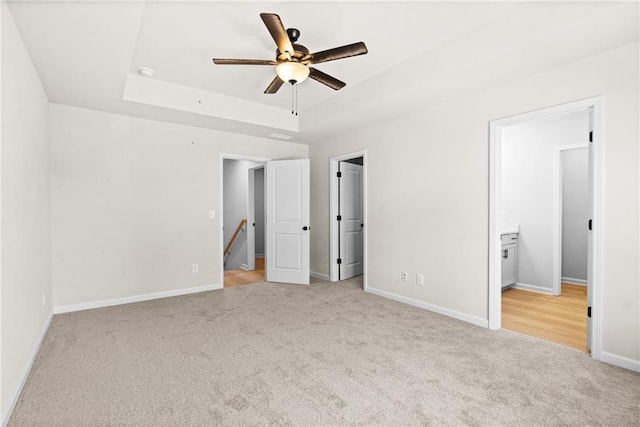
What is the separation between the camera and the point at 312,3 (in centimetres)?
234

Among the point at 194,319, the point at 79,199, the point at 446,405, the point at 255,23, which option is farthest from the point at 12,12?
the point at 446,405

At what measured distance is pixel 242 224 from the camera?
7223 millimetres

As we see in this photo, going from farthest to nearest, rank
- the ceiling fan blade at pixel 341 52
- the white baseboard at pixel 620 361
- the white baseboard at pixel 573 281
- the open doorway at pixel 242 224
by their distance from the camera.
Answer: the open doorway at pixel 242 224 < the white baseboard at pixel 573 281 < the white baseboard at pixel 620 361 < the ceiling fan blade at pixel 341 52

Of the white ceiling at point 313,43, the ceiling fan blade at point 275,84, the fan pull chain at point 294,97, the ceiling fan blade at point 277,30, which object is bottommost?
the ceiling fan blade at point 275,84

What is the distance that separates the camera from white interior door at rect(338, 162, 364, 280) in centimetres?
556

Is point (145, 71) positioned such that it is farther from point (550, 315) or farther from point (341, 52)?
point (550, 315)

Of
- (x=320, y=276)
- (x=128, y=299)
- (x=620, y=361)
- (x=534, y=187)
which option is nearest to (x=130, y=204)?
(x=128, y=299)

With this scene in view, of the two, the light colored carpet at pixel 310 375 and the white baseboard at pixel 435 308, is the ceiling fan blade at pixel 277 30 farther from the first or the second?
the white baseboard at pixel 435 308

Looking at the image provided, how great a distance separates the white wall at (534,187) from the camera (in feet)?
15.3

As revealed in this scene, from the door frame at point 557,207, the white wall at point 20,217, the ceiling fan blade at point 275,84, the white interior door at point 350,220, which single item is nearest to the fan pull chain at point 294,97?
the ceiling fan blade at point 275,84

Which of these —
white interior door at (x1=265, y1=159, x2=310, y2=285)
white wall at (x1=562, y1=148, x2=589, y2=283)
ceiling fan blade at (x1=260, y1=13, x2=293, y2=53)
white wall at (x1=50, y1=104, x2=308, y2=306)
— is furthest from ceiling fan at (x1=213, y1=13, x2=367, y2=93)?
white wall at (x1=562, y1=148, x2=589, y2=283)

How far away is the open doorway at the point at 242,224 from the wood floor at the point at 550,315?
3.74 meters

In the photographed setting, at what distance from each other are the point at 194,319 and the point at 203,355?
38.2 inches

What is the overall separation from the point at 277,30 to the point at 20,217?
2223 mm
